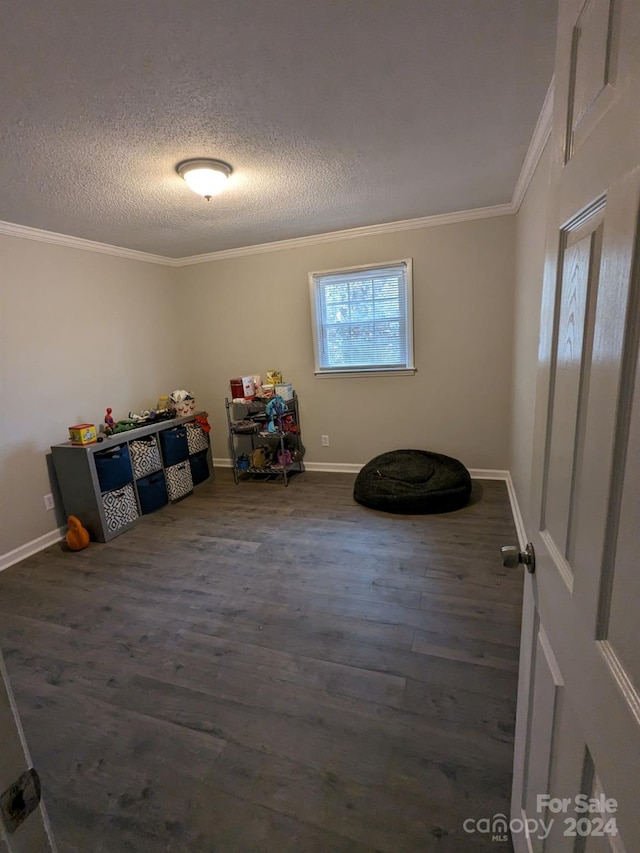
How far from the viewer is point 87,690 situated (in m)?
1.72

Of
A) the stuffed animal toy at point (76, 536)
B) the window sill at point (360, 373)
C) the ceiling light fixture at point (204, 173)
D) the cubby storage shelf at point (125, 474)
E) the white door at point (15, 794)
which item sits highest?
the ceiling light fixture at point (204, 173)

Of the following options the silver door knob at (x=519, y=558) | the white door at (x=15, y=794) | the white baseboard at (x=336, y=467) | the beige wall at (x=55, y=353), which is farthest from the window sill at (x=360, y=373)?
the white door at (x=15, y=794)

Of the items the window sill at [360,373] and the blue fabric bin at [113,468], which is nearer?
the blue fabric bin at [113,468]

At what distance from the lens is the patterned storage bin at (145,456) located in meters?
3.35

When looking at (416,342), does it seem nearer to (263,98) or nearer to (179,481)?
(263,98)

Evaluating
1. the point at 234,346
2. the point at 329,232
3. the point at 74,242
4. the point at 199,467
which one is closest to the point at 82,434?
the point at 199,467

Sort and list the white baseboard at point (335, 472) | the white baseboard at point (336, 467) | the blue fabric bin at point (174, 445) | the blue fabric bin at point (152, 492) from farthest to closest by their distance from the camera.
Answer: the white baseboard at point (336, 467)
the blue fabric bin at point (174, 445)
the blue fabric bin at point (152, 492)
the white baseboard at point (335, 472)

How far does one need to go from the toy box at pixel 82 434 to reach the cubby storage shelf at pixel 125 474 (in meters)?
0.06

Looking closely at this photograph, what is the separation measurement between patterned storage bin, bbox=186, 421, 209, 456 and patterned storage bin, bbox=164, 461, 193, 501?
177 mm

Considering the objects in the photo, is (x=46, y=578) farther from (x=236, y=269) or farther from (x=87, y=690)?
(x=236, y=269)

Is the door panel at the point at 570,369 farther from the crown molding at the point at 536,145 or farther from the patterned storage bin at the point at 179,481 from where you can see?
the patterned storage bin at the point at 179,481

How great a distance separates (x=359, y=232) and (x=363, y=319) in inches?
30.9

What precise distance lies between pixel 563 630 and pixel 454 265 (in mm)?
3394

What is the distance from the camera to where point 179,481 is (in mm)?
3785
